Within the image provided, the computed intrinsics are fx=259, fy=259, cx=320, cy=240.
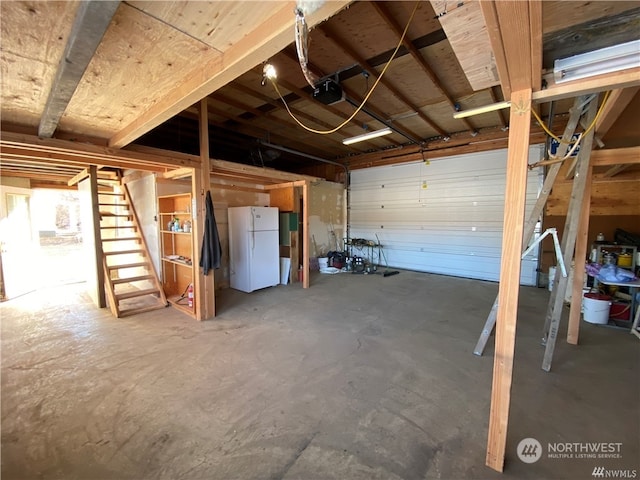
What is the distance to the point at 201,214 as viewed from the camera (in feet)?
12.5

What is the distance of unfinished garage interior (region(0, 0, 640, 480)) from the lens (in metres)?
1.32

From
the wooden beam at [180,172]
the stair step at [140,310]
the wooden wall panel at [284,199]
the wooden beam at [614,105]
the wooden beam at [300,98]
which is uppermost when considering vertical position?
the wooden beam at [300,98]

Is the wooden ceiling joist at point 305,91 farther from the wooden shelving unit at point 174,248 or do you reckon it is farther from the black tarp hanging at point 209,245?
the wooden shelving unit at point 174,248

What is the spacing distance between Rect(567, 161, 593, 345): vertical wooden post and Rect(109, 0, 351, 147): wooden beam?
327 cm

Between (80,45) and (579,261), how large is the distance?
4609mm

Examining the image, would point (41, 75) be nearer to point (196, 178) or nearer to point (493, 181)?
point (196, 178)

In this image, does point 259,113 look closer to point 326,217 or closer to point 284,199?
point 284,199

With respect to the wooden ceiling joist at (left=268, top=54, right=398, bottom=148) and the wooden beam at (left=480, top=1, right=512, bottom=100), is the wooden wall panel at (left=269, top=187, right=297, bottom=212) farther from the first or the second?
the wooden beam at (left=480, top=1, right=512, bottom=100)

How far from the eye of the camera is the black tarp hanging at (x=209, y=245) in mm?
3807

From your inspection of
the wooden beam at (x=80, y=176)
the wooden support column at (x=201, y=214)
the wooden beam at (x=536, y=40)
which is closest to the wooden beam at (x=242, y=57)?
the wooden beam at (x=536, y=40)

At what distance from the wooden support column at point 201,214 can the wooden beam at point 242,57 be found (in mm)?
1399

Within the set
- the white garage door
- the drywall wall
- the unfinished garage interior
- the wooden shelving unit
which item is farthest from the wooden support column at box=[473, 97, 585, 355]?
the drywall wall

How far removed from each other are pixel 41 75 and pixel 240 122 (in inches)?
146

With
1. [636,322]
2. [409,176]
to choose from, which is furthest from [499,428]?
[409,176]
